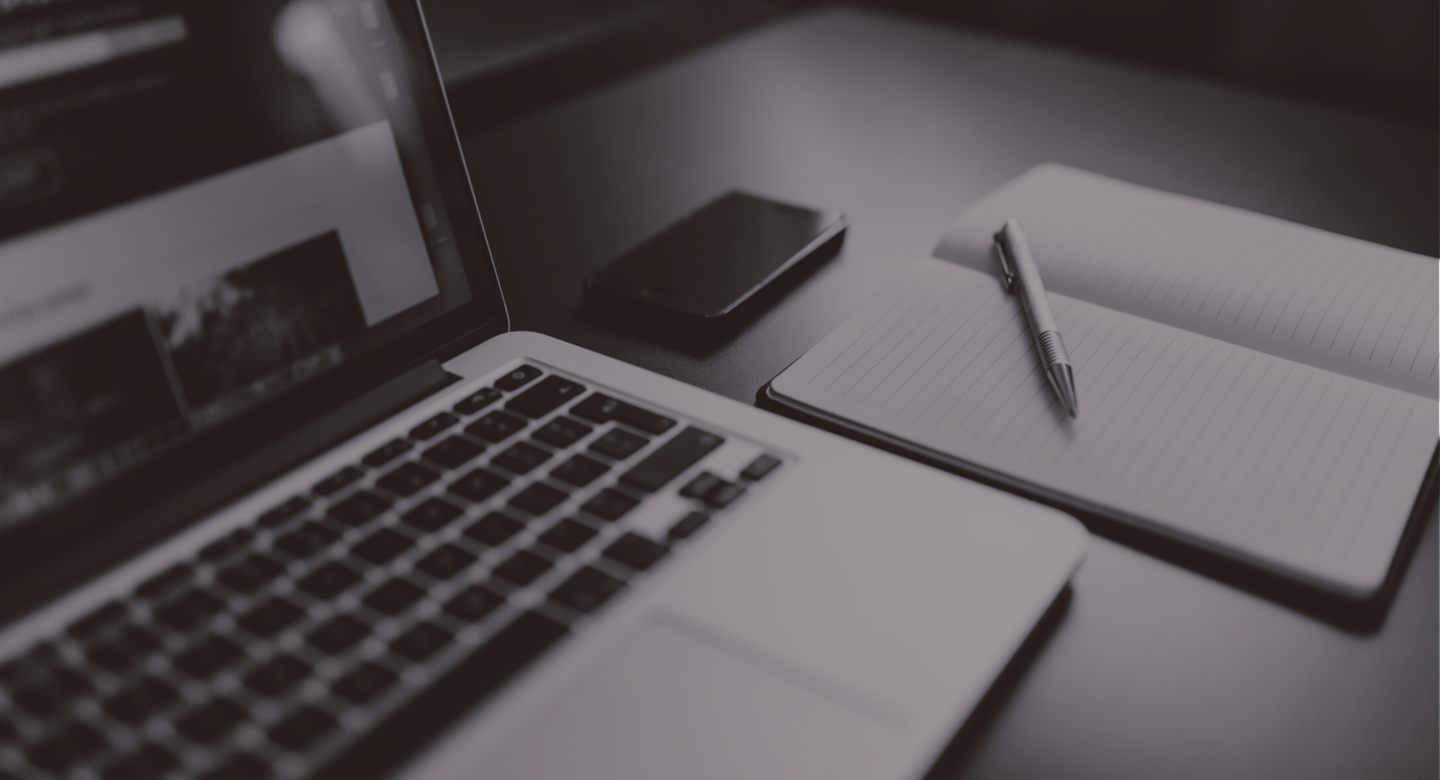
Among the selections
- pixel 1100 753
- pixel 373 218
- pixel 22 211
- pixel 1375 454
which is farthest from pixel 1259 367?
pixel 22 211

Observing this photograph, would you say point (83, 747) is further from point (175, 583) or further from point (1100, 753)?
point (1100, 753)

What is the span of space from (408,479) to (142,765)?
0.52 ft

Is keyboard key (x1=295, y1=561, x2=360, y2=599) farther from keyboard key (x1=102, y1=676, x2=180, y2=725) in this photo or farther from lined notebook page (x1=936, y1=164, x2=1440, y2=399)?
lined notebook page (x1=936, y1=164, x2=1440, y2=399)

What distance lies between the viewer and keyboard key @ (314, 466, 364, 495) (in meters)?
0.46

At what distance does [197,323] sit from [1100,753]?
43 cm

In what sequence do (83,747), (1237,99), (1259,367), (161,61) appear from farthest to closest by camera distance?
(1237,99) < (1259,367) < (161,61) < (83,747)

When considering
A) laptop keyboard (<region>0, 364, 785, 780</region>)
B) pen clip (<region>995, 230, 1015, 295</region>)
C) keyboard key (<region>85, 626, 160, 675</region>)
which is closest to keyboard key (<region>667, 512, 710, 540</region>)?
laptop keyboard (<region>0, 364, 785, 780</region>)

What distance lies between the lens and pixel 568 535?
43 cm

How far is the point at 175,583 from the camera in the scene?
0.41 meters

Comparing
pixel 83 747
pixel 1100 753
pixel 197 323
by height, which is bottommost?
pixel 1100 753

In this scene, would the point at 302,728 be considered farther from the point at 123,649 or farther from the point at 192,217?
the point at 192,217

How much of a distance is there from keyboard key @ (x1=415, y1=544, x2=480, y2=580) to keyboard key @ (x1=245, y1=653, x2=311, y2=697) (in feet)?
0.20

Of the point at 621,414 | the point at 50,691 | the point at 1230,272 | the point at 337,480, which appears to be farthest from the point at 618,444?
the point at 1230,272

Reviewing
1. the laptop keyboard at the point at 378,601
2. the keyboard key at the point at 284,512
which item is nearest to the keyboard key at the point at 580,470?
the laptop keyboard at the point at 378,601
